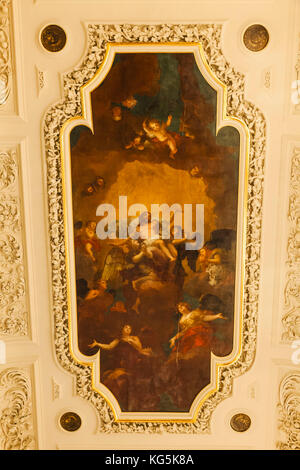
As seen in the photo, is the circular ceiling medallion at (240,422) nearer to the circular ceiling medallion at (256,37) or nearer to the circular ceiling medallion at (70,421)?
the circular ceiling medallion at (70,421)

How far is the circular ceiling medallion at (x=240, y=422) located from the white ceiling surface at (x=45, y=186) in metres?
0.10

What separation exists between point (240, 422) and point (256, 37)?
21.7 ft

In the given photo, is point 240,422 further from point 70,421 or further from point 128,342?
point 70,421

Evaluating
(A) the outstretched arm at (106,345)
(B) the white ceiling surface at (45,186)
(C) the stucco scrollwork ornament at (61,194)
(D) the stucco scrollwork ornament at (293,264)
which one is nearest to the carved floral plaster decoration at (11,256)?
(B) the white ceiling surface at (45,186)

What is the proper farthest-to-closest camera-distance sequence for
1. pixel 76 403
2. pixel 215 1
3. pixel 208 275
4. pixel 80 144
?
pixel 76 403 → pixel 208 275 → pixel 80 144 → pixel 215 1

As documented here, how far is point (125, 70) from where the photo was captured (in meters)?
6.88

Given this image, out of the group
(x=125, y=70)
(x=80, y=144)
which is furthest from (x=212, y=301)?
(x=125, y=70)

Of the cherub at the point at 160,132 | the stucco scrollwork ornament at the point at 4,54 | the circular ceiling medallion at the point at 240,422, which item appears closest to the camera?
the stucco scrollwork ornament at the point at 4,54

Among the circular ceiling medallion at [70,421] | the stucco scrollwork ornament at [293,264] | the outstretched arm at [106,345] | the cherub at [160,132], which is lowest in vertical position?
the circular ceiling medallion at [70,421]

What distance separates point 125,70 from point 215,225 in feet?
9.44

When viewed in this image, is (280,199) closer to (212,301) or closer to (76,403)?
(212,301)

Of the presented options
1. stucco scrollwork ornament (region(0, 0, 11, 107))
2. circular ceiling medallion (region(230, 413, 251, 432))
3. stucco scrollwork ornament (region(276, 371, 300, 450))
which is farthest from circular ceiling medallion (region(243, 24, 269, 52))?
circular ceiling medallion (region(230, 413, 251, 432))

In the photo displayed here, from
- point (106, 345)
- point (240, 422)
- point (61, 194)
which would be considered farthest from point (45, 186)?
point (240, 422)

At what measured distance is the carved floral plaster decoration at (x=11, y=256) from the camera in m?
7.35
